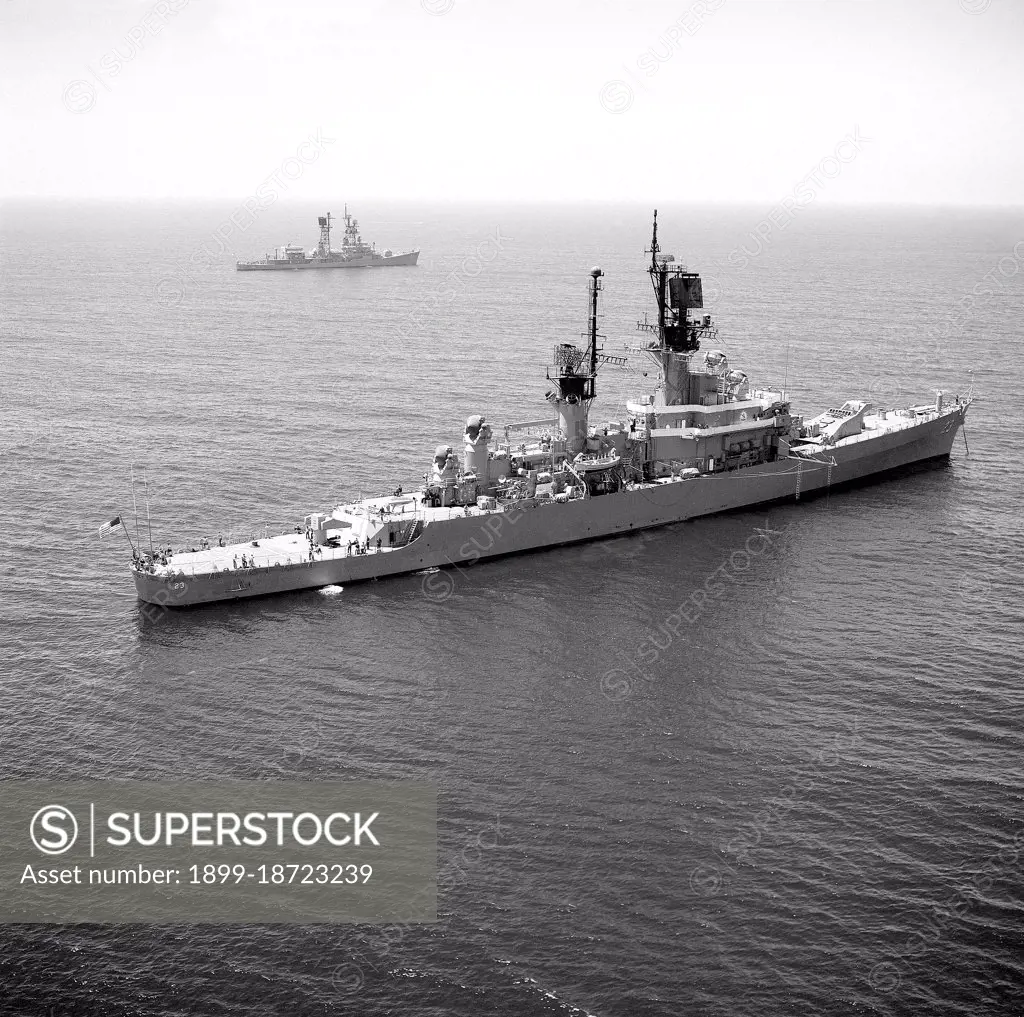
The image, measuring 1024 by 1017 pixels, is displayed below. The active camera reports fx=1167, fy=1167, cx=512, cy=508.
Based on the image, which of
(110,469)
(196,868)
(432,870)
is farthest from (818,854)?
(110,469)

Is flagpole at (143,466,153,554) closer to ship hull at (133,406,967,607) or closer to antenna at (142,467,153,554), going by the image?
antenna at (142,467,153,554)

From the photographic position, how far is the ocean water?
3516 cm

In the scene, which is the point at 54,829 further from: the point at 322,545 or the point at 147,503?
the point at 147,503

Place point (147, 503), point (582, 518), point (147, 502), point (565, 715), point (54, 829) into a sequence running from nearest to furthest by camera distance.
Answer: point (54, 829) < point (565, 715) < point (582, 518) < point (147, 503) < point (147, 502)

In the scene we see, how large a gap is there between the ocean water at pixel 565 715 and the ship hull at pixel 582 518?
123cm

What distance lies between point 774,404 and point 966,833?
44.8 m

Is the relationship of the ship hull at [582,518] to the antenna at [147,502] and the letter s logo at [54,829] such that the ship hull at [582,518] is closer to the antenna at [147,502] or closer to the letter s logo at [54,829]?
the antenna at [147,502]

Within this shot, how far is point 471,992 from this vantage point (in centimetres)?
3425

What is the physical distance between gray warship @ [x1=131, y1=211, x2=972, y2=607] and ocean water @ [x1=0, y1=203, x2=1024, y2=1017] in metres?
1.74

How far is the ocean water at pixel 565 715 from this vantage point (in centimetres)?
3516

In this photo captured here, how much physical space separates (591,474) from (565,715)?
26216 millimetres

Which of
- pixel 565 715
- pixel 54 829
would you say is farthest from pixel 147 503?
pixel 565 715

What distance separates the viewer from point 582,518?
71438 millimetres

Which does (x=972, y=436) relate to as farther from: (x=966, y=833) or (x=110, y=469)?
(x=110, y=469)
